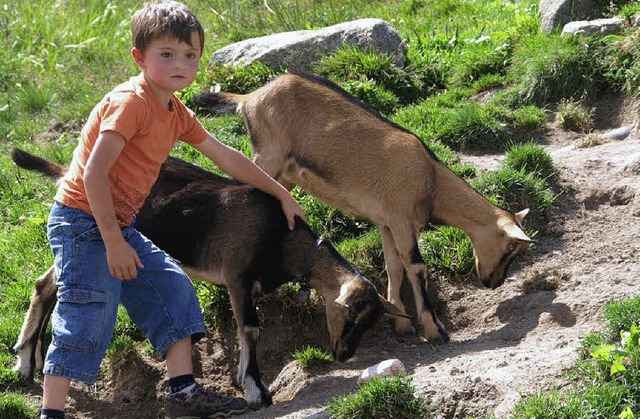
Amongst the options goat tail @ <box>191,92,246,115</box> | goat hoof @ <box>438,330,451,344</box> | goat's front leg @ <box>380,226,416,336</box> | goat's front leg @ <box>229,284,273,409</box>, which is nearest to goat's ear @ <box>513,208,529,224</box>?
goat's front leg @ <box>380,226,416,336</box>

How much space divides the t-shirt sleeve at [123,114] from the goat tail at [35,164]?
1.65 metres

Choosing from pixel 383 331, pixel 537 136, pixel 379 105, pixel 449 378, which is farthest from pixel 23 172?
pixel 449 378

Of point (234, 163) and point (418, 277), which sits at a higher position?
point (234, 163)

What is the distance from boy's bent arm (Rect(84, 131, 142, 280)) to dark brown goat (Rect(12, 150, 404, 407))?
138 centimetres

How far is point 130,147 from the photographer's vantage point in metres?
4.77

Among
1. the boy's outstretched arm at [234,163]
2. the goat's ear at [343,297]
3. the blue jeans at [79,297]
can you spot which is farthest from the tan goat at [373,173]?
the blue jeans at [79,297]

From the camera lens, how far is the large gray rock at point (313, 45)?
9.52 metres

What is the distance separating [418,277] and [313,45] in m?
3.81

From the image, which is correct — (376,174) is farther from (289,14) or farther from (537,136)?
(289,14)

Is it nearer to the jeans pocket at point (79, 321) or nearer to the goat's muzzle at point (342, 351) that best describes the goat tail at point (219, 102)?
the goat's muzzle at point (342, 351)

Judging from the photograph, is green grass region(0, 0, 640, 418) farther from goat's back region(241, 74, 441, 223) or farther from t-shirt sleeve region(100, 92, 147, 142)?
t-shirt sleeve region(100, 92, 147, 142)

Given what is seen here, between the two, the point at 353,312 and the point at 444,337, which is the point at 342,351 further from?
the point at 444,337

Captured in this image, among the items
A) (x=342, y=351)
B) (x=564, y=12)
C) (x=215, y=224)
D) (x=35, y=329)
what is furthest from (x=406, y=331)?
(x=564, y=12)

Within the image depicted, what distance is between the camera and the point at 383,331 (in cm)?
663
